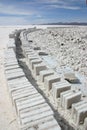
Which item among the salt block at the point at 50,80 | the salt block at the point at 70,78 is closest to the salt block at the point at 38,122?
the salt block at the point at 50,80

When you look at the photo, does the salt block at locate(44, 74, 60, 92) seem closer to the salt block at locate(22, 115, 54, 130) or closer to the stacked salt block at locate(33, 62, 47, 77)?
the stacked salt block at locate(33, 62, 47, 77)

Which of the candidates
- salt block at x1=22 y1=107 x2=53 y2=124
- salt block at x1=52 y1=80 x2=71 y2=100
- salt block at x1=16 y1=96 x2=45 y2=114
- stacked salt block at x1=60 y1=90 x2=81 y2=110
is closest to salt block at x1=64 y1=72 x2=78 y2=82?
salt block at x1=52 y1=80 x2=71 y2=100

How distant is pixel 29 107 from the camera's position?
3.24 m

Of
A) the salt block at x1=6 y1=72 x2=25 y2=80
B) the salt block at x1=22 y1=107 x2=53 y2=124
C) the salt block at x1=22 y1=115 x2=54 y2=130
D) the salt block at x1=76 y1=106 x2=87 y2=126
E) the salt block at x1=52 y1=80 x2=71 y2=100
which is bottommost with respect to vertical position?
the salt block at x1=76 y1=106 x2=87 y2=126

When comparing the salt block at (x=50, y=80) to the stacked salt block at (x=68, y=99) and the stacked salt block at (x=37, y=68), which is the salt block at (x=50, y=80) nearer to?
the stacked salt block at (x=68, y=99)

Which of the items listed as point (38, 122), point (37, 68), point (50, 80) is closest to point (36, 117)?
point (38, 122)

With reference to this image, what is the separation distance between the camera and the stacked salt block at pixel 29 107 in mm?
2746

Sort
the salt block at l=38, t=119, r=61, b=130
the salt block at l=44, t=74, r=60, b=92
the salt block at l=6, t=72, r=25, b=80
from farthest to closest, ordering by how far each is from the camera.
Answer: the salt block at l=44, t=74, r=60, b=92
the salt block at l=6, t=72, r=25, b=80
the salt block at l=38, t=119, r=61, b=130

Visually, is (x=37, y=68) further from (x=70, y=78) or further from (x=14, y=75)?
(x=14, y=75)

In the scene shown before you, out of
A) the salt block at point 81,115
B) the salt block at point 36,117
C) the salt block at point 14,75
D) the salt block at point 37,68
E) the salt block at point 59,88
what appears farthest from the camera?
the salt block at point 37,68

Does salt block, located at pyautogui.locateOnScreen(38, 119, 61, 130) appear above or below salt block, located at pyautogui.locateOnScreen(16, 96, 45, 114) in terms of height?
below

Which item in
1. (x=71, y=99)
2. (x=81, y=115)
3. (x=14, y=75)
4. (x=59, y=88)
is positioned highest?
(x=14, y=75)

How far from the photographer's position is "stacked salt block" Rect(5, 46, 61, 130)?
9.01 ft

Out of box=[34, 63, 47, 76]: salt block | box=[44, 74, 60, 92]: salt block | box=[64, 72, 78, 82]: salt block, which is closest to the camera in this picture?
box=[44, 74, 60, 92]: salt block
